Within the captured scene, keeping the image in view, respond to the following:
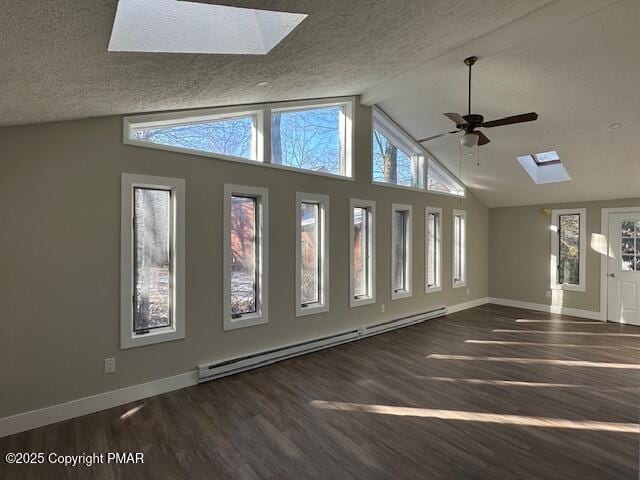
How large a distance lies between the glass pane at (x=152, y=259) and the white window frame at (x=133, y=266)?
6 cm

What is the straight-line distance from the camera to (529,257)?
730cm

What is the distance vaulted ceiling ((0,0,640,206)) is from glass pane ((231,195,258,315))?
1.18m

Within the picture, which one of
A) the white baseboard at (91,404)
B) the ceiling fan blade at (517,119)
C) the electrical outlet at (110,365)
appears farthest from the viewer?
the ceiling fan blade at (517,119)

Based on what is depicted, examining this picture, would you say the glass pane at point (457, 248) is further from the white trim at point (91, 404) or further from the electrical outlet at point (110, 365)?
the electrical outlet at point (110, 365)

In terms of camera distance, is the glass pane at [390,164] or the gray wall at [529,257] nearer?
the glass pane at [390,164]

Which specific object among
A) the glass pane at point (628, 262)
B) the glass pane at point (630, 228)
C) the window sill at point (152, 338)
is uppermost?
the glass pane at point (630, 228)

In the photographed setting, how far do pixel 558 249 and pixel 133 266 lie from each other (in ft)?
24.7

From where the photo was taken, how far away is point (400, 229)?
603 cm

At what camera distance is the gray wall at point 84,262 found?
2629mm

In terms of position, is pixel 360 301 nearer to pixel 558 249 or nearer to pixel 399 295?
pixel 399 295

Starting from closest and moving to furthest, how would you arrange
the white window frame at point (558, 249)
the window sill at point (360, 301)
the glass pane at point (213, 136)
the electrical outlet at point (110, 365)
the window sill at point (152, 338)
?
the electrical outlet at point (110, 365)
the window sill at point (152, 338)
the glass pane at point (213, 136)
the window sill at point (360, 301)
the white window frame at point (558, 249)

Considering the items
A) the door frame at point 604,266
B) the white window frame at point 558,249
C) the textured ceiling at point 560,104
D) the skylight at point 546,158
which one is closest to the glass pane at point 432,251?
the textured ceiling at point 560,104

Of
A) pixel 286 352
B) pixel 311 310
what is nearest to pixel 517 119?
pixel 311 310

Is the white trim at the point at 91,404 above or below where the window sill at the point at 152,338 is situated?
below
